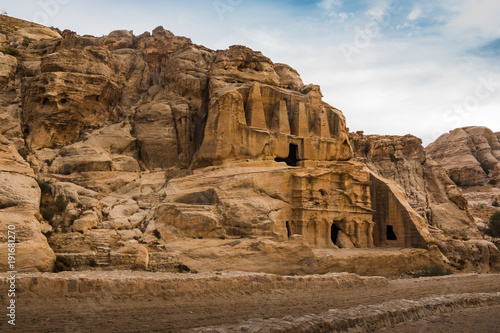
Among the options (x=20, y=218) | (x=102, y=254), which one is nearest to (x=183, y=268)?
(x=102, y=254)

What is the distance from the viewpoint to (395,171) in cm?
5047

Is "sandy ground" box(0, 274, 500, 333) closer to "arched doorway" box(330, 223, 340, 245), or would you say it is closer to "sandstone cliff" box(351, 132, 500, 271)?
"arched doorway" box(330, 223, 340, 245)

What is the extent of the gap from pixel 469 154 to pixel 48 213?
77.6m

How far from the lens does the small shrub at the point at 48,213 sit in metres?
20.0

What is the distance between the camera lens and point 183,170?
29.5m

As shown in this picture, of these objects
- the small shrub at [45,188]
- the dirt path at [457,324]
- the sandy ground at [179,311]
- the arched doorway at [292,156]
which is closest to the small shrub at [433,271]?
the sandy ground at [179,311]

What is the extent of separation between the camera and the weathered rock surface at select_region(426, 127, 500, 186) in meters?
75.0

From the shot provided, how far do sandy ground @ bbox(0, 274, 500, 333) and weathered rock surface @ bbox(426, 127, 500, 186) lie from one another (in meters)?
66.1

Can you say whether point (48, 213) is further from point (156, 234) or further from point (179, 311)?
point (179, 311)

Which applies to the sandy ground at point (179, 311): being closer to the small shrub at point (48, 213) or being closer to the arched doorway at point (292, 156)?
the small shrub at point (48, 213)

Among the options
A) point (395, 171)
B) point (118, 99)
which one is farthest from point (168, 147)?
point (395, 171)

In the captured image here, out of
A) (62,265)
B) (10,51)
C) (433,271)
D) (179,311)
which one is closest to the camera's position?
(179,311)

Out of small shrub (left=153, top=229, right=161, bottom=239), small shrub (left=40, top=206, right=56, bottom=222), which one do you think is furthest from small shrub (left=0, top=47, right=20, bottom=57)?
small shrub (left=153, top=229, right=161, bottom=239)

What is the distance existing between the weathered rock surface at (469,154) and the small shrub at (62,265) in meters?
73.3
